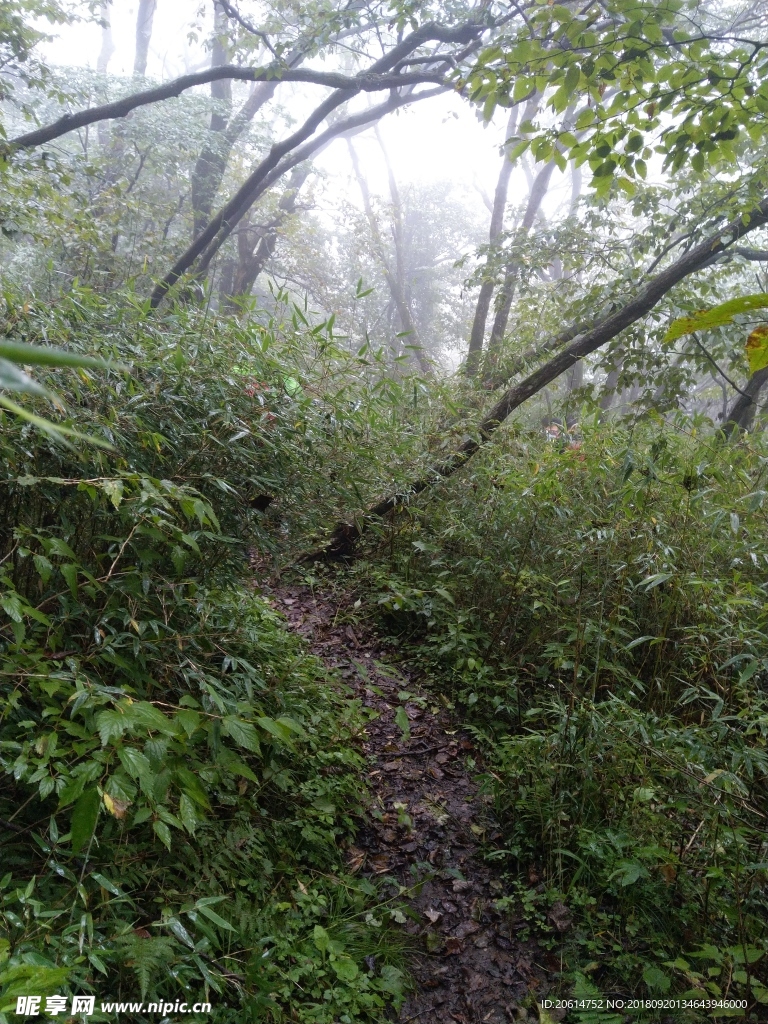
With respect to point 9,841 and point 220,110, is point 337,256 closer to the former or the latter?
point 220,110

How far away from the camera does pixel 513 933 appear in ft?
7.53

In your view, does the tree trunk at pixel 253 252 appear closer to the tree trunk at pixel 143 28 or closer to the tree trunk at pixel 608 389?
the tree trunk at pixel 608 389

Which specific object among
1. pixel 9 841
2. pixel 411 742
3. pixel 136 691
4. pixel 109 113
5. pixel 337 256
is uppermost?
pixel 337 256

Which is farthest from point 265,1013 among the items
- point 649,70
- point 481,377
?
point 481,377

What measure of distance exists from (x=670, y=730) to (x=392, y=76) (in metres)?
7.60

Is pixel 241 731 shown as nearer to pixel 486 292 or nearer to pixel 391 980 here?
pixel 391 980

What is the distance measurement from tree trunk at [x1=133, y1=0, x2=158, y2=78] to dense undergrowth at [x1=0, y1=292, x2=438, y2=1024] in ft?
67.9

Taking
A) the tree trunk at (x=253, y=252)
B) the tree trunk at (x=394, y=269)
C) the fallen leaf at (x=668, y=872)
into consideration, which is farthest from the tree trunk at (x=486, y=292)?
the tree trunk at (x=253, y=252)

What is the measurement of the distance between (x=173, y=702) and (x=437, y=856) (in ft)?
4.20

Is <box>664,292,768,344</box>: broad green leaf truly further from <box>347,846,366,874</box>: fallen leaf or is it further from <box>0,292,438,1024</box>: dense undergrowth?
<box>347,846,366,874</box>: fallen leaf

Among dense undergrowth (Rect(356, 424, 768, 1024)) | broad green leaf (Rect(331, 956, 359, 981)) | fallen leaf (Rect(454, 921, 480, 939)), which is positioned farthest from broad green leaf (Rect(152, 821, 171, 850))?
dense undergrowth (Rect(356, 424, 768, 1024))

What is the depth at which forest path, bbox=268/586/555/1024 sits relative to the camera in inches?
83.5

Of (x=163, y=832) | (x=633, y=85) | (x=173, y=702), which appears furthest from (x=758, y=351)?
(x=633, y=85)

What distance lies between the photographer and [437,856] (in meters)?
2.59
